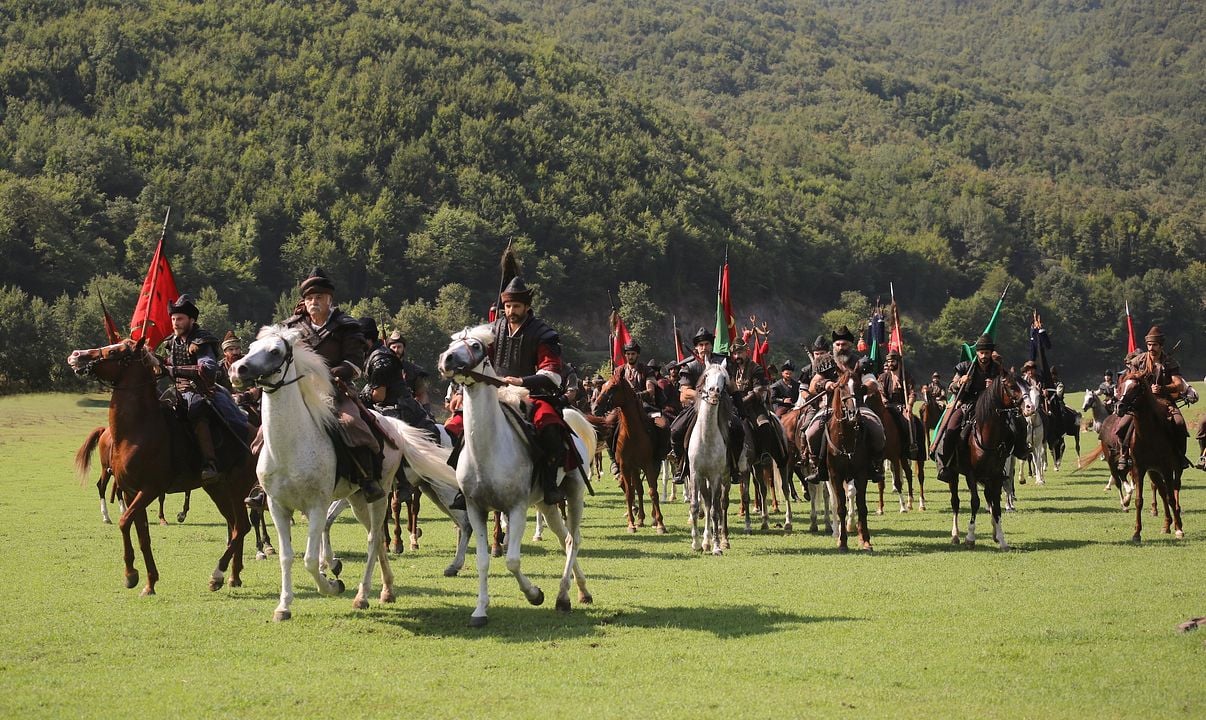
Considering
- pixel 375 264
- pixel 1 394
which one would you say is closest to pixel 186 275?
pixel 375 264

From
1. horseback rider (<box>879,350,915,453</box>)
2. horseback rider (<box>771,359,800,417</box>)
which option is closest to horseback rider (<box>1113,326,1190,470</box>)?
horseback rider (<box>879,350,915,453</box>)

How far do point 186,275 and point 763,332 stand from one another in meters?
85.5

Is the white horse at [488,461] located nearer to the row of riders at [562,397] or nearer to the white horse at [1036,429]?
the row of riders at [562,397]

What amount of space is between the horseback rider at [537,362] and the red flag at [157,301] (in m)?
4.95

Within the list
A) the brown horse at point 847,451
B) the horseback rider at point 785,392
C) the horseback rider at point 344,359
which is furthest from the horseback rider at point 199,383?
the horseback rider at point 785,392

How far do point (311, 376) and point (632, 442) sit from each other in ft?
33.2

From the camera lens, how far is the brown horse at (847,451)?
1788 cm

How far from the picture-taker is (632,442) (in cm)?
2136

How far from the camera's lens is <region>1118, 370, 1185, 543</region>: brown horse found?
18266mm

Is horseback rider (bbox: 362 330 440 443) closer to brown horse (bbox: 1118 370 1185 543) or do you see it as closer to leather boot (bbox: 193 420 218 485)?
leather boot (bbox: 193 420 218 485)

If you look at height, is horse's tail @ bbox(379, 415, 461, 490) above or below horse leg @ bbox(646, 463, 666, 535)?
above

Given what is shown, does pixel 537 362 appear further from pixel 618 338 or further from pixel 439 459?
pixel 618 338

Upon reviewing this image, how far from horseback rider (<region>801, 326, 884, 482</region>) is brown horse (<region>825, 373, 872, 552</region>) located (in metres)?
0.12

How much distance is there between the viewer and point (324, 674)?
9.68 metres
